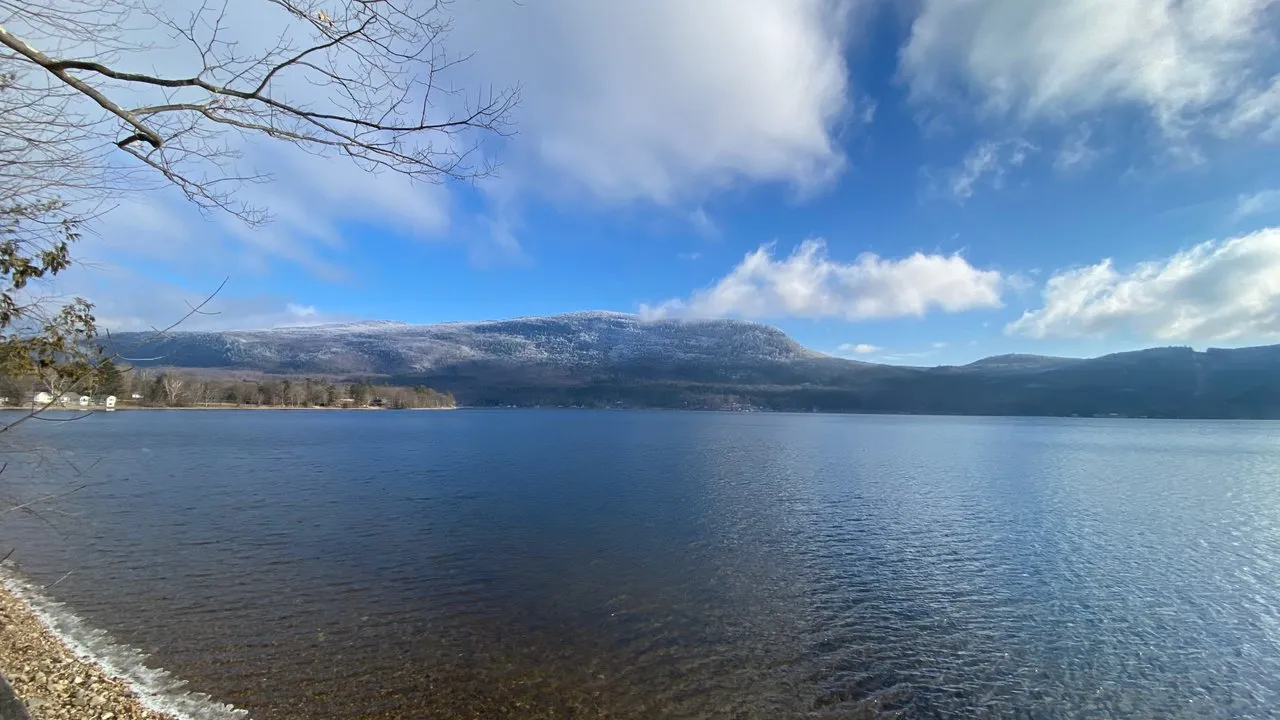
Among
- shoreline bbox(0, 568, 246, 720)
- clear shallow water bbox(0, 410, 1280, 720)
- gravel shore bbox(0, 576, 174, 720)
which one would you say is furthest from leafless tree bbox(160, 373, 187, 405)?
gravel shore bbox(0, 576, 174, 720)

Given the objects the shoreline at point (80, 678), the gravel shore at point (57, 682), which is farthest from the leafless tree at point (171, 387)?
the gravel shore at point (57, 682)

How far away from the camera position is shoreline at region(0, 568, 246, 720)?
29.5 feet

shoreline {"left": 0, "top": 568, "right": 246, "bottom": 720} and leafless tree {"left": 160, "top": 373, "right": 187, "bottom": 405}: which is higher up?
leafless tree {"left": 160, "top": 373, "right": 187, "bottom": 405}

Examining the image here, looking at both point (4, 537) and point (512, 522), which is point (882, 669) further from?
point (4, 537)

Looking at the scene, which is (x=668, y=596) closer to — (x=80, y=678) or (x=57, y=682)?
(x=80, y=678)

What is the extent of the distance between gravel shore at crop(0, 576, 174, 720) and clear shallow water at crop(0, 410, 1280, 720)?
1.03 m

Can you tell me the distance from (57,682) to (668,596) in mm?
12157

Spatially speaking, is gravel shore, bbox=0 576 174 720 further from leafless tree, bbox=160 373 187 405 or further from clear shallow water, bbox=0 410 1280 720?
leafless tree, bbox=160 373 187 405

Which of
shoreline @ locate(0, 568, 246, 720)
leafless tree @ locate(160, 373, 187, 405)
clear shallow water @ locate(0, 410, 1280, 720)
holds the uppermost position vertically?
leafless tree @ locate(160, 373, 187, 405)

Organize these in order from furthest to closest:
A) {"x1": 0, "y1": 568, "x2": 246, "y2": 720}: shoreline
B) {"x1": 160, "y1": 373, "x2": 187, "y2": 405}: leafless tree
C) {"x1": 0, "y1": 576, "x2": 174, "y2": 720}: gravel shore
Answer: {"x1": 160, "y1": 373, "x2": 187, "y2": 405}: leafless tree < {"x1": 0, "y1": 568, "x2": 246, "y2": 720}: shoreline < {"x1": 0, "y1": 576, "x2": 174, "y2": 720}: gravel shore

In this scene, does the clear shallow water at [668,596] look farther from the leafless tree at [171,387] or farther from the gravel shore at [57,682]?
the leafless tree at [171,387]

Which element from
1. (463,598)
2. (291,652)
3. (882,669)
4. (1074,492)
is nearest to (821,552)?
(882,669)

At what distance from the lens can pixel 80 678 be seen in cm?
1008

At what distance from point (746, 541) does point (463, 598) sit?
36.5ft
